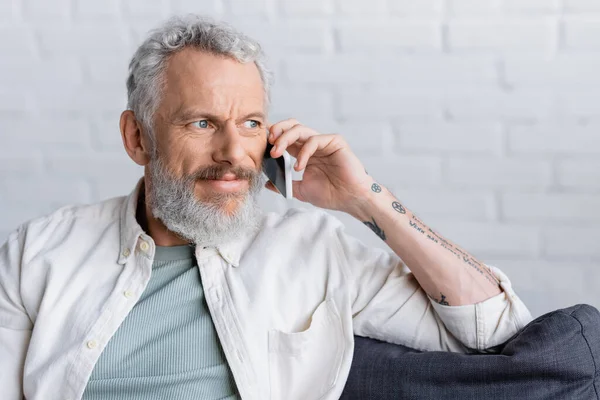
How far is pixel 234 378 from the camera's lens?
1811 millimetres

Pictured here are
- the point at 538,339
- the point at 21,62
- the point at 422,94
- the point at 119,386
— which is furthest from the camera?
the point at 21,62

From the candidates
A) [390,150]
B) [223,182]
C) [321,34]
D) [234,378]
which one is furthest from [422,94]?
[234,378]

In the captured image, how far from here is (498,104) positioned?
243cm

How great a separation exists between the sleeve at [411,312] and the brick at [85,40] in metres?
1.08

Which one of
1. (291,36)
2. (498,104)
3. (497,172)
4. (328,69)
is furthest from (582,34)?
(291,36)

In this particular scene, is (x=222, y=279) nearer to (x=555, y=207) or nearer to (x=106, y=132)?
(x=106, y=132)

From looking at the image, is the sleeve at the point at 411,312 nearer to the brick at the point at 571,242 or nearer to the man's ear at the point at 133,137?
the man's ear at the point at 133,137

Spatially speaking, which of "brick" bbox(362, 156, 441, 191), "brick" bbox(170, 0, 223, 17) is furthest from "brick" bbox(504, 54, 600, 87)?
"brick" bbox(170, 0, 223, 17)

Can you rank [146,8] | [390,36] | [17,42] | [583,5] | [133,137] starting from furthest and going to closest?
[17,42] → [146,8] → [390,36] → [583,5] → [133,137]

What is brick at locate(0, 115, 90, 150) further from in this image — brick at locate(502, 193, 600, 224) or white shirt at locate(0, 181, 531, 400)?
brick at locate(502, 193, 600, 224)

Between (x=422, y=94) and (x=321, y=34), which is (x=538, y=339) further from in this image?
(x=321, y=34)

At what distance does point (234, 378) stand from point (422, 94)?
3.47ft

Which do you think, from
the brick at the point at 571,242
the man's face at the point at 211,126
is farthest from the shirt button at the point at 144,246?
the brick at the point at 571,242

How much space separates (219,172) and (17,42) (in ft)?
3.83
